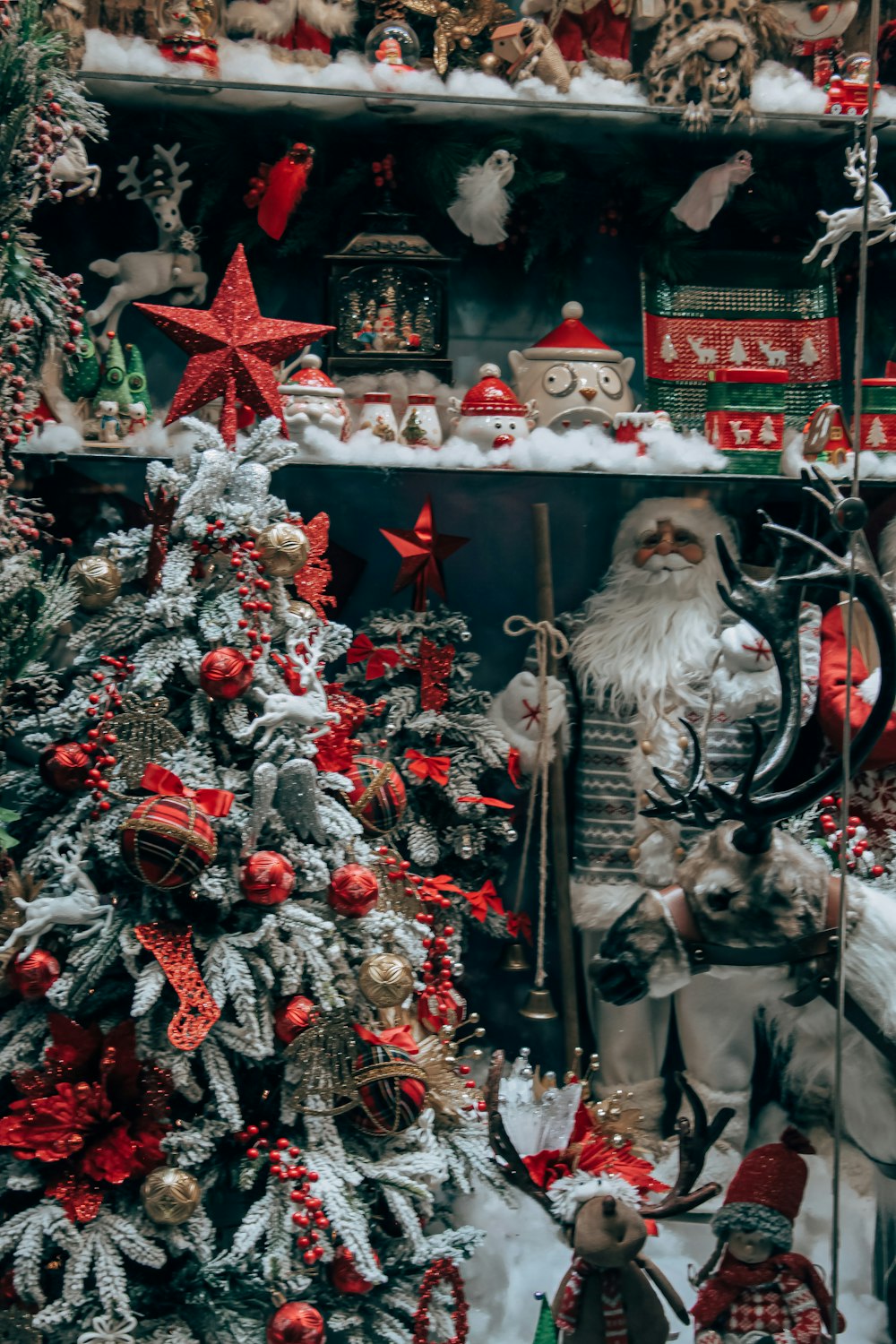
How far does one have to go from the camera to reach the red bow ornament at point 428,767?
8.93ft

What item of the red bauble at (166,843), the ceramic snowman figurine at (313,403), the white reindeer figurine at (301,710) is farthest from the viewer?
the ceramic snowman figurine at (313,403)

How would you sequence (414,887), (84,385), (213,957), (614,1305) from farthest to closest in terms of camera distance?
(84,385) < (414,887) < (614,1305) < (213,957)

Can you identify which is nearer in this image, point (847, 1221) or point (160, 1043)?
point (160, 1043)

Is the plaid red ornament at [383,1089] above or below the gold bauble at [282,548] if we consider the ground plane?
below

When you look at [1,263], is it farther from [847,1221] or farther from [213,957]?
[847,1221]

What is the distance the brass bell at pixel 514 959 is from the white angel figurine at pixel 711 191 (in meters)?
1.24

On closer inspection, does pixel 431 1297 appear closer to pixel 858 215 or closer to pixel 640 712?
pixel 640 712

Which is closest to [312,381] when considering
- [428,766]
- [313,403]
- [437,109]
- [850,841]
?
[313,403]

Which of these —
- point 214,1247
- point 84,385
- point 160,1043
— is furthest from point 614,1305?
point 84,385

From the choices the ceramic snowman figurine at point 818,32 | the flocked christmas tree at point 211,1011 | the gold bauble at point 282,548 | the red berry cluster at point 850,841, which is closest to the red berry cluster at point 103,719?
the flocked christmas tree at point 211,1011

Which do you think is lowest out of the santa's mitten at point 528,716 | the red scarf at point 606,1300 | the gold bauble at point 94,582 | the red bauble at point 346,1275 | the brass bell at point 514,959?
the red scarf at point 606,1300

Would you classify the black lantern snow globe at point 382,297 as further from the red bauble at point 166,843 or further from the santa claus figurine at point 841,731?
the red bauble at point 166,843

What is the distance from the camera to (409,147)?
9.50ft

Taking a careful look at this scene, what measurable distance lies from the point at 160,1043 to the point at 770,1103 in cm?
94
